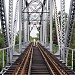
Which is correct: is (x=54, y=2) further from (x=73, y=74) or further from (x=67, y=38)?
(x=73, y=74)

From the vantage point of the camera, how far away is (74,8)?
502 inches

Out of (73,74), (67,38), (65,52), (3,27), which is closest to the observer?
(73,74)

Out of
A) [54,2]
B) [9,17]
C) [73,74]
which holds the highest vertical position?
[54,2]

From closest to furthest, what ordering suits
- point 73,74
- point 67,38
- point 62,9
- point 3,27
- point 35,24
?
point 73,74
point 3,27
point 67,38
point 62,9
point 35,24

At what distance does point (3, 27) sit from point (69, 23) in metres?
3.52

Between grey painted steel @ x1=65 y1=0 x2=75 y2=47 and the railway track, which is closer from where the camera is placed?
the railway track

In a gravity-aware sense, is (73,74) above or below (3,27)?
below

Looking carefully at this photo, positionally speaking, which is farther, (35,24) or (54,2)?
(35,24)

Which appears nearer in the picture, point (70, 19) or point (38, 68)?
point (38, 68)

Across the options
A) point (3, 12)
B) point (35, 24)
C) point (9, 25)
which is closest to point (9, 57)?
point (9, 25)

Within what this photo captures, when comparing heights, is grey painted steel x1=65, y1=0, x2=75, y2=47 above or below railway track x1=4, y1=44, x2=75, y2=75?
above

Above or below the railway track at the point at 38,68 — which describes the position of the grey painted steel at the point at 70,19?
above

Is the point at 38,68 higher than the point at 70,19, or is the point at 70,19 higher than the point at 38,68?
the point at 70,19

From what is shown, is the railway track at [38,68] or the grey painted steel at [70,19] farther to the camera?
the grey painted steel at [70,19]
